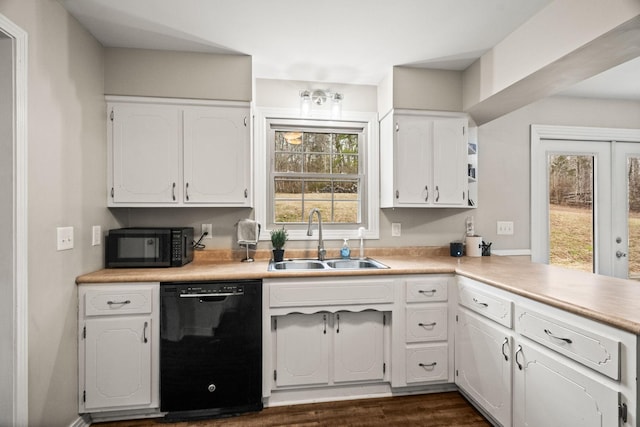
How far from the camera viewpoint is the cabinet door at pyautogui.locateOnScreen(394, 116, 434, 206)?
2.66 m

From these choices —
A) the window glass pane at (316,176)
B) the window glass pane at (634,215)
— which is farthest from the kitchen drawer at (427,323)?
the window glass pane at (634,215)

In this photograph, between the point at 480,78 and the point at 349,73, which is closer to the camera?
the point at 480,78

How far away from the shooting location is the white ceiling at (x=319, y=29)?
1.91 m

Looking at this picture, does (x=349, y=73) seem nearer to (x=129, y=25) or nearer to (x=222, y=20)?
(x=222, y=20)

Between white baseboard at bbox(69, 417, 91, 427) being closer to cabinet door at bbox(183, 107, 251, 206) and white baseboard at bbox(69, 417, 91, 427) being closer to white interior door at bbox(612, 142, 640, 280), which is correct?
cabinet door at bbox(183, 107, 251, 206)

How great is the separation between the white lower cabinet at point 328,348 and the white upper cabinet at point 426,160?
1.02m

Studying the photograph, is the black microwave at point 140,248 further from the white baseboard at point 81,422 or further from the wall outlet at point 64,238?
Result: the white baseboard at point 81,422

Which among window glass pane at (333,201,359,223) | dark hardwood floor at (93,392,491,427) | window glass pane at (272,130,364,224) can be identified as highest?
window glass pane at (272,130,364,224)

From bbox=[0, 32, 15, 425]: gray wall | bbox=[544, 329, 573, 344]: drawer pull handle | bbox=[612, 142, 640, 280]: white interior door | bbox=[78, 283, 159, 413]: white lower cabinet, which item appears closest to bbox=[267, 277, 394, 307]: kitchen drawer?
bbox=[78, 283, 159, 413]: white lower cabinet

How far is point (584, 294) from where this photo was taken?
60.1 inches

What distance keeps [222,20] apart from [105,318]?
1.97m

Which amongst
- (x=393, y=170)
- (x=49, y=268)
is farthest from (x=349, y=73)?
(x=49, y=268)

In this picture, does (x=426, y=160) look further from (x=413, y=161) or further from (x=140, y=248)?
(x=140, y=248)

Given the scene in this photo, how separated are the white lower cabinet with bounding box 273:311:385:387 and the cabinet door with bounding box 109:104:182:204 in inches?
50.1
